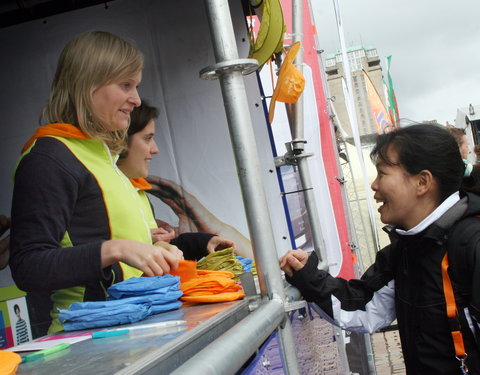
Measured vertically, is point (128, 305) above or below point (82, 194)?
below

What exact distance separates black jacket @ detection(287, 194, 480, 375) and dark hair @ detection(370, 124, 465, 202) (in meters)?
0.13

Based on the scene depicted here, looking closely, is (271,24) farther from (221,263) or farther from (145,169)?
(221,263)

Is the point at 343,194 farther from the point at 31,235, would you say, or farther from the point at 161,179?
the point at 31,235

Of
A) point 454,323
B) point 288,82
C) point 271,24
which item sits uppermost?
point 271,24

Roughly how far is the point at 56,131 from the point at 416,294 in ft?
4.07

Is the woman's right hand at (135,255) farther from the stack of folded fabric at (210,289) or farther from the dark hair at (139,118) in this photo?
the dark hair at (139,118)

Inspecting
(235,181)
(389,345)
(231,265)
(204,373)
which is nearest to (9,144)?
(235,181)

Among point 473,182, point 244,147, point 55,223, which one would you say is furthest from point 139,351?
point 473,182

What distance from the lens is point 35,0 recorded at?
302 cm

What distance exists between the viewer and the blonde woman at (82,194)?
51.7 inches

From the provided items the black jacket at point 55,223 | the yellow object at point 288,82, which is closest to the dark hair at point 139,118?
the yellow object at point 288,82

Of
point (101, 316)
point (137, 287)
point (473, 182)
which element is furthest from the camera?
point (473, 182)

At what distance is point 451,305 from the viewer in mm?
1730

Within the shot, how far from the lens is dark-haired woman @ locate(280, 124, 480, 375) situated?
173cm
